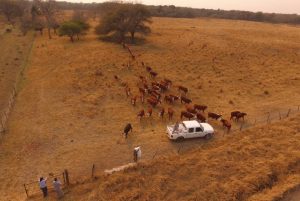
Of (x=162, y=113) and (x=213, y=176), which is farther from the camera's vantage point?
(x=162, y=113)

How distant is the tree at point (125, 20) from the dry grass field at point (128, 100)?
3.26 meters

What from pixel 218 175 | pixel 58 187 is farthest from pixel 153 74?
pixel 58 187

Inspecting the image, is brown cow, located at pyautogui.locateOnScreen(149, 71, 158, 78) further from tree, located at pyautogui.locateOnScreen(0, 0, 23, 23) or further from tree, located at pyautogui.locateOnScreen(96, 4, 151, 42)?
tree, located at pyautogui.locateOnScreen(0, 0, 23, 23)

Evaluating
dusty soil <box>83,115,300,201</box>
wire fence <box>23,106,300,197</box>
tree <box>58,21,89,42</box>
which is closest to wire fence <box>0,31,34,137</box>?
wire fence <box>23,106,300,197</box>

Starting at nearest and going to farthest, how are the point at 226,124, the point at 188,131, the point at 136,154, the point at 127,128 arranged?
the point at 136,154 → the point at 188,131 → the point at 127,128 → the point at 226,124

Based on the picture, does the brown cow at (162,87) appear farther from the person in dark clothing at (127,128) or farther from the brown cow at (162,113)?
the person in dark clothing at (127,128)

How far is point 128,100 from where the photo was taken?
33656 mm

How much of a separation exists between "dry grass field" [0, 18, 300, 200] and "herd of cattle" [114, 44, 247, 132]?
719 millimetres

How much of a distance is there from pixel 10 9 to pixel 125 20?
39659 millimetres

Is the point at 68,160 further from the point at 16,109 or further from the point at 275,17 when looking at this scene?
the point at 275,17

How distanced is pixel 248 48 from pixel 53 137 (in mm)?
35157

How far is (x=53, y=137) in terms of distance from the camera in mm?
27078

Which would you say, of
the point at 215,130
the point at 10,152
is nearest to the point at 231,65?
the point at 215,130

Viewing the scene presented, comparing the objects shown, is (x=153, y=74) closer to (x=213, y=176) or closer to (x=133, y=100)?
(x=133, y=100)
